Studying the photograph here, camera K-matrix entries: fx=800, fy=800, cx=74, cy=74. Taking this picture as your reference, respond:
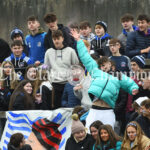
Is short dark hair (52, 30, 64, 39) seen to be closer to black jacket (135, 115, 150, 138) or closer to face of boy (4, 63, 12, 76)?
face of boy (4, 63, 12, 76)

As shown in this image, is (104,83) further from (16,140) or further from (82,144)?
(16,140)

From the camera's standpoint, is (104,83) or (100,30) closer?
(104,83)

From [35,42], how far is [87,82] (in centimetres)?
281

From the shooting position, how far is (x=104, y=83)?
1554cm

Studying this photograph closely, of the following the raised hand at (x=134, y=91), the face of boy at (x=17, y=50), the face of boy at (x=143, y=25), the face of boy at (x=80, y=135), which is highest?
the face of boy at (x=143, y=25)

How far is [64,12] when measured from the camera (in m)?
23.0

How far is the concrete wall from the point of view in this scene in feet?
73.8

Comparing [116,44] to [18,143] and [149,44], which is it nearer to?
[149,44]

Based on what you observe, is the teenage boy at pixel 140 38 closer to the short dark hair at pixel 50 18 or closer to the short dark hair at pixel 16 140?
the short dark hair at pixel 50 18

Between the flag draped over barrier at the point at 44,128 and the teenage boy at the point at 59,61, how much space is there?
128 centimetres

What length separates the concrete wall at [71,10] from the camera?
22500 mm

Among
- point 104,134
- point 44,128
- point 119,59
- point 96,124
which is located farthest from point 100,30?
point 104,134

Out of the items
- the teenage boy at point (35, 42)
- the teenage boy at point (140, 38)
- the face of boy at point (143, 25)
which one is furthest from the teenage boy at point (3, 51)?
the face of boy at point (143, 25)

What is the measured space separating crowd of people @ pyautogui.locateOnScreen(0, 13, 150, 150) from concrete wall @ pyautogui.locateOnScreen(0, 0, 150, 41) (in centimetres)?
260
